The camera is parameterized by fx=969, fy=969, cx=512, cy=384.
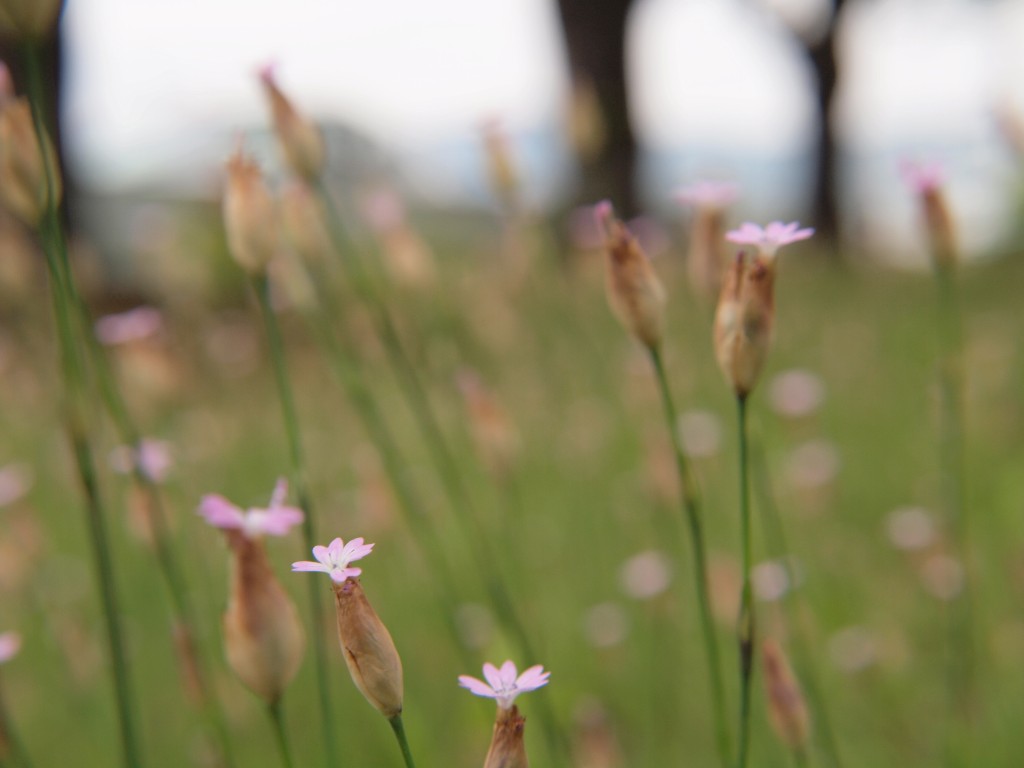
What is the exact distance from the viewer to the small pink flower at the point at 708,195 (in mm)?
654

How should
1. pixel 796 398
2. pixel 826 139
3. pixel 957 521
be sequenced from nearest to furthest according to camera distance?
pixel 957 521 < pixel 796 398 < pixel 826 139

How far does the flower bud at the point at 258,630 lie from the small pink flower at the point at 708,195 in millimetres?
367

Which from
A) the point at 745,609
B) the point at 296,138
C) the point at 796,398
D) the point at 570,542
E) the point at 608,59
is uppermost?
the point at 296,138

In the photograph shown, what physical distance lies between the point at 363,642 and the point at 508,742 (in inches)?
3.0

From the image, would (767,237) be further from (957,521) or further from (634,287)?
(957,521)

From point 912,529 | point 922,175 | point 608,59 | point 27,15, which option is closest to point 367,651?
point 27,15

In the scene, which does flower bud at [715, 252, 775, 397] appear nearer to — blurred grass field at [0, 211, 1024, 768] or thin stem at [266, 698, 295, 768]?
blurred grass field at [0, 211, 1024, 768]

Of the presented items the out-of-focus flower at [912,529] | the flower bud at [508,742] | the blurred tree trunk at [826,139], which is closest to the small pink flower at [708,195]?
the flower bud at [508,742]

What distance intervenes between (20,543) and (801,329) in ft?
8.10

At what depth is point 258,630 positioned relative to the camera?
0.46m

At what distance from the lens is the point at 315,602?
59 cm

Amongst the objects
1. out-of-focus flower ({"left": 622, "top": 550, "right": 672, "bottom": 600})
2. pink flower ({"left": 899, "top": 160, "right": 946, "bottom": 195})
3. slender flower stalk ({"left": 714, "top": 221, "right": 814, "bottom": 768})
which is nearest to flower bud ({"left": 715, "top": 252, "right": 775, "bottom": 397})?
slender flower stalk ({"left": 714, "top": 221, "right": 814, "bottom": 768})

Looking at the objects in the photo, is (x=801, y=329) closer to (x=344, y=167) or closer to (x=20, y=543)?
(x=20, y=543)

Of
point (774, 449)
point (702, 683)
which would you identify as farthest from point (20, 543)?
point (774, 449)
